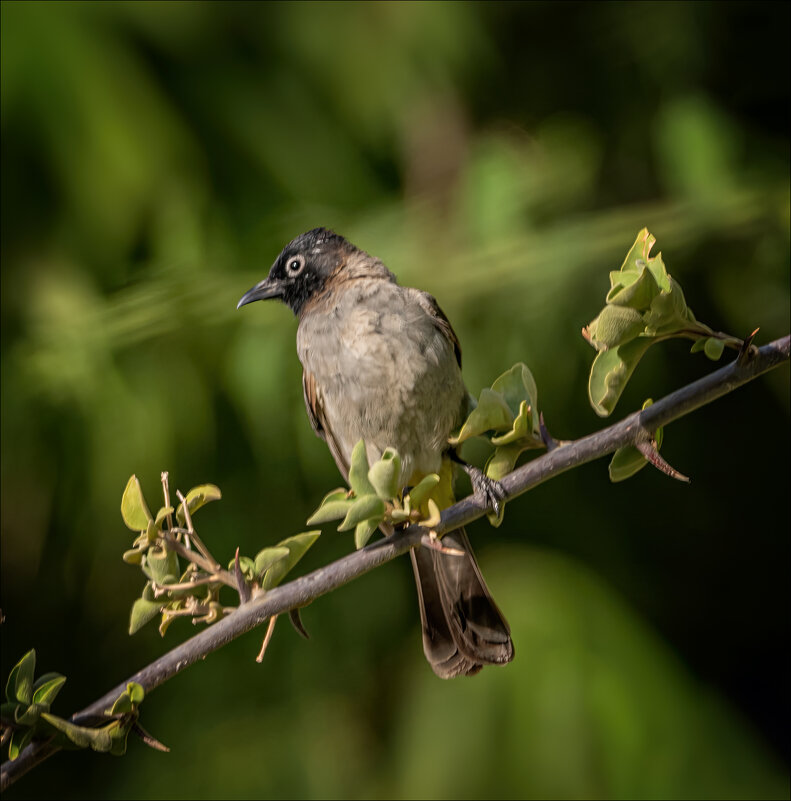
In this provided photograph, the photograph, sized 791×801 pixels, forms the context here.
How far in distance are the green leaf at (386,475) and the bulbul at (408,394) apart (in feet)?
2.76

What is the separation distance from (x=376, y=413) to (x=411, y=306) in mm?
261

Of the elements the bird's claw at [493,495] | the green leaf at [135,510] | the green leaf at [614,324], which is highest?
the green leaf at [614,324]

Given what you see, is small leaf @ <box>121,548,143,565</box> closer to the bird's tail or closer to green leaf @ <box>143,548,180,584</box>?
green leaf @ <box>143,548,180,584</box>

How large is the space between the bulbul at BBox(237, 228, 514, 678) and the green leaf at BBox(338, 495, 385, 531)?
2.77ft

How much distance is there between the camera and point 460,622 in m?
2.02

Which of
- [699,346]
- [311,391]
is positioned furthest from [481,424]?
Answer: [311,391]

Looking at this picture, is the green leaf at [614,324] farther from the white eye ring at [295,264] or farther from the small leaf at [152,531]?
the white eye ring at [295,264]

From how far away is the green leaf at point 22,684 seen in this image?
118 centimetres

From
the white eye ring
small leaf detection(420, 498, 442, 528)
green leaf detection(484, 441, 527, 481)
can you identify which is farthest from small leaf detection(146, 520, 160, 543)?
the white eye ring

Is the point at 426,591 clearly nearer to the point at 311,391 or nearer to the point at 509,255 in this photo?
the point at 311,391

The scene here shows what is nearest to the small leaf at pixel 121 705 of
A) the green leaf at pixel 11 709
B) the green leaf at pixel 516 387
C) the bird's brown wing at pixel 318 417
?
the green leaf at pixel 11 709

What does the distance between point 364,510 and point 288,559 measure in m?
0.15

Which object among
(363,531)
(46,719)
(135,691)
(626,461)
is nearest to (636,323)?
(626,461)

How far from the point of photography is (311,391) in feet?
7.81
